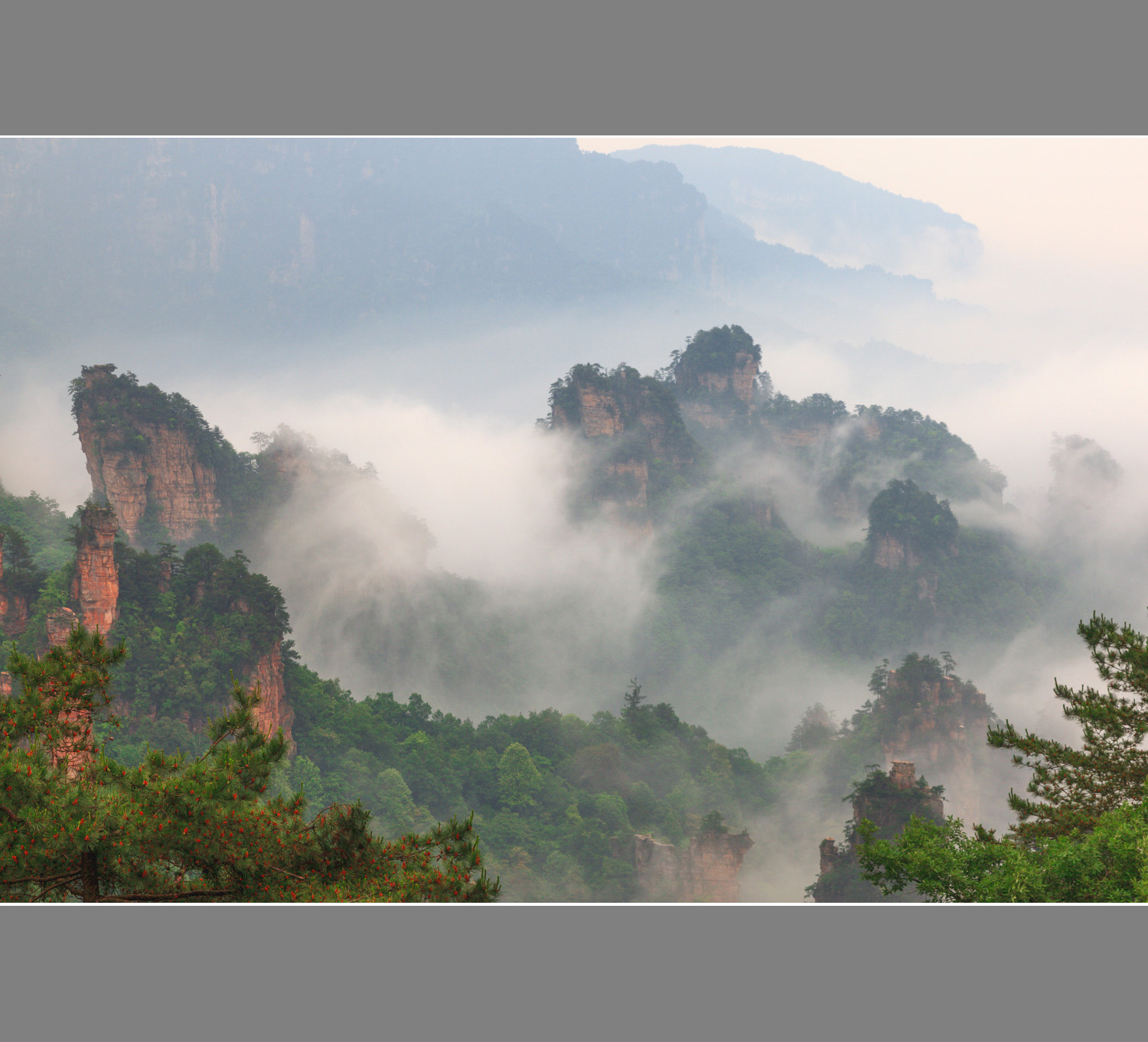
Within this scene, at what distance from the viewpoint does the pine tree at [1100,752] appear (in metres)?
8.59

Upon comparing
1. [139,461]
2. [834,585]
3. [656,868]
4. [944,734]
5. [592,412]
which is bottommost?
[656,868]

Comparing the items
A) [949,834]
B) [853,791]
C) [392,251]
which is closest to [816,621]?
[853,791]

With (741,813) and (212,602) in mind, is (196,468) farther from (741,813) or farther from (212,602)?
(741,813)

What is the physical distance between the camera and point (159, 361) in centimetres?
5088

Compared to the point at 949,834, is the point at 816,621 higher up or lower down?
higher up

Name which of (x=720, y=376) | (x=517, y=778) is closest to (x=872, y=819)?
(x=517, y=778)

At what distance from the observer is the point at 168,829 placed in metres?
6.32

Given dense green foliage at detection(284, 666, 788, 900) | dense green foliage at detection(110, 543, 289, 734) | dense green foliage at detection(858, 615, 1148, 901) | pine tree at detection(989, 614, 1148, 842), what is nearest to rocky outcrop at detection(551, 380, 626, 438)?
dense green foliage at detection(284, 666, 788, 900)

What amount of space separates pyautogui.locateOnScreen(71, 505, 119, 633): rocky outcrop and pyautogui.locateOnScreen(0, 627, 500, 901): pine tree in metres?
14.5

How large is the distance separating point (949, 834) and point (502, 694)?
2443cm

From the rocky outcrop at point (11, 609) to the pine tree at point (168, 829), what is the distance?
15.9 meters

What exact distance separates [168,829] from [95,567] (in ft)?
54.1

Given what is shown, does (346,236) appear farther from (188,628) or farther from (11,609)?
(188,628)

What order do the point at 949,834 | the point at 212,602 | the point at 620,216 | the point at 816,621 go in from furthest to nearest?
the point at 620,216 → the point at 816,621 → the point at 212,602 → the point at 949,834
